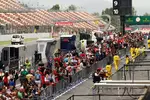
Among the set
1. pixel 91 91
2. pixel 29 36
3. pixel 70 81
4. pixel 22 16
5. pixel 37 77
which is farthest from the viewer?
pixel 22 16

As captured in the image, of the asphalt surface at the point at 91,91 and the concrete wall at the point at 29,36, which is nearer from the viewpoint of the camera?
the asphalt surface at the point at 91,91

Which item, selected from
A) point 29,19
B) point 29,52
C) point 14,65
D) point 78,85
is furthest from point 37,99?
point 29,19

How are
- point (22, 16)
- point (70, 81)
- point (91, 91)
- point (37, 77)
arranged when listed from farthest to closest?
1. point (22, 16)
2. point (70, 81)
3. point (37, 77)
4. point (91, 91)

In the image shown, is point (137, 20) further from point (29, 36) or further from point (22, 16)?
point (29, 36)

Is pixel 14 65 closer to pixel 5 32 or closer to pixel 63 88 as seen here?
pixel 63 88

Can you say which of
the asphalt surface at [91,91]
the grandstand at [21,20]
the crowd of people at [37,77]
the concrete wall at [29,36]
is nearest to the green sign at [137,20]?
the grandstand at [21,20]

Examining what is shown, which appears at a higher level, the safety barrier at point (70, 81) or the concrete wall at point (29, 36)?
the concrete wall at point (29, 36)

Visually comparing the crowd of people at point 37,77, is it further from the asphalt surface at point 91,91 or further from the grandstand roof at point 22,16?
the grandstand roof at point 22,16

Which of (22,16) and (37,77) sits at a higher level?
(22,16)

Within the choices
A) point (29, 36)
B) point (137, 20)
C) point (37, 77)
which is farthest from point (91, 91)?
point (137, 20)

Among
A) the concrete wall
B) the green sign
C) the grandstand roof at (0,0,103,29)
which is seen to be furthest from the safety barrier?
the green sign

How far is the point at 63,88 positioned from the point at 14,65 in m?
7.49

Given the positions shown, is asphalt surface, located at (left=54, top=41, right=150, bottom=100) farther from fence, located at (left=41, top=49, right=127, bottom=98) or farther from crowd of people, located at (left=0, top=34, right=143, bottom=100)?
crowd of people, located at (left=0, top=34, right=143, bottom=100)

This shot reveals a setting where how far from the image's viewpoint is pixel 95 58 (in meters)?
31.0
